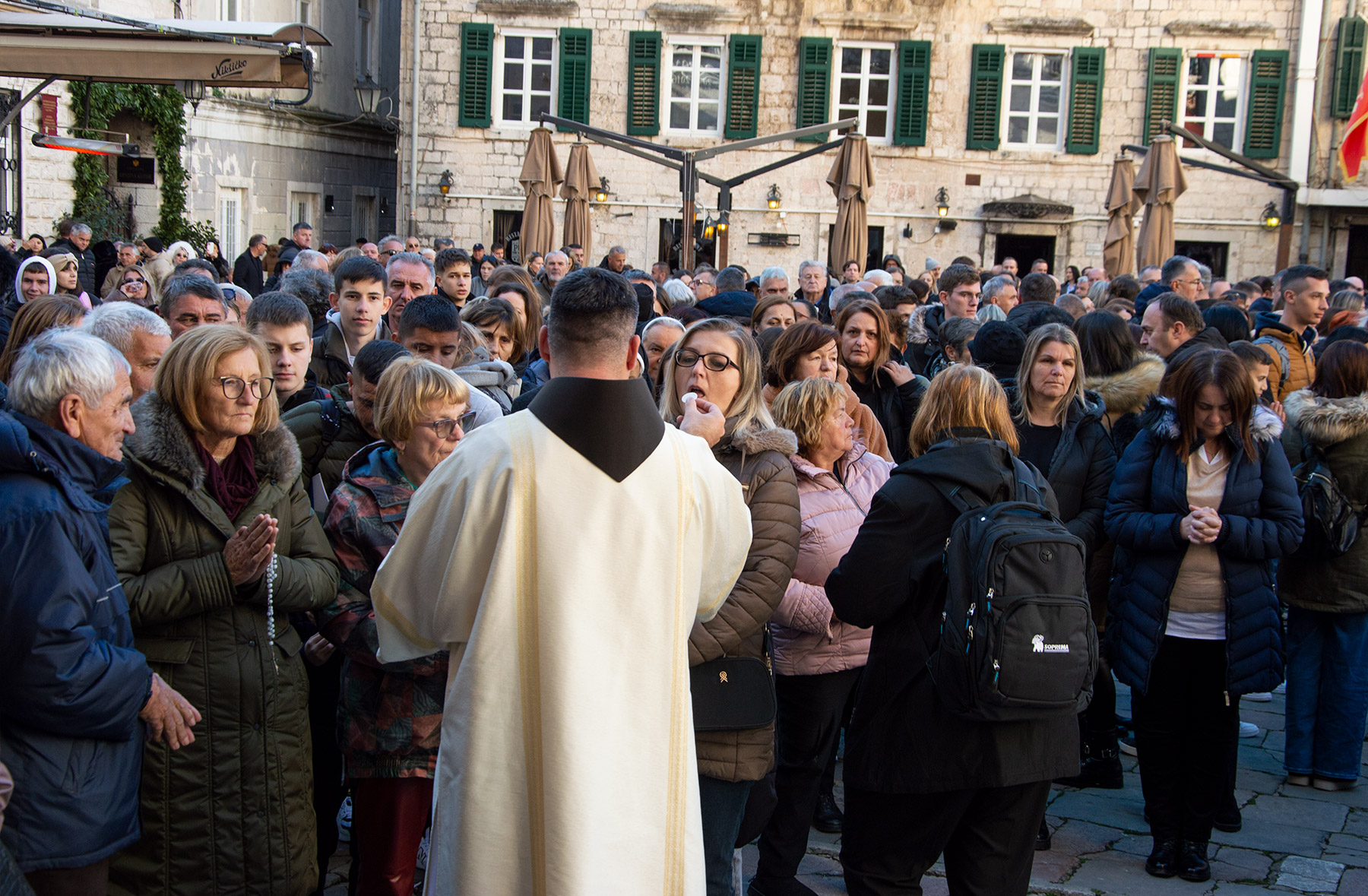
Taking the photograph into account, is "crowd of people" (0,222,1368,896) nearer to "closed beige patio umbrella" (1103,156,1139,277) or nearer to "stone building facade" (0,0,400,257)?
"closed beige patio umbrella" (1103,156,1139,277)

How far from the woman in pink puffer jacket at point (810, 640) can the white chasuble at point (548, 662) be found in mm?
1593

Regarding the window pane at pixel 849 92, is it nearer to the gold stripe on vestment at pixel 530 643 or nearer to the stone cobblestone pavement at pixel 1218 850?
the stone cobblestone pavement at pixel 1218 850

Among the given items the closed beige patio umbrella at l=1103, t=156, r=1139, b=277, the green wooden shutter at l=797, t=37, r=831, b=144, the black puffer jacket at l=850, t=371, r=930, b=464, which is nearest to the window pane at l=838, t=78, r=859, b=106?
the green wooden shutter at l=797, t=37, r=831, b=144

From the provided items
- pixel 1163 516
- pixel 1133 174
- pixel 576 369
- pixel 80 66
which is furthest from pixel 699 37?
pixel 576 369

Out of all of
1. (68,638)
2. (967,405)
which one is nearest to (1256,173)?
(967,405)

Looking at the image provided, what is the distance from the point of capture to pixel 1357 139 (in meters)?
17.6

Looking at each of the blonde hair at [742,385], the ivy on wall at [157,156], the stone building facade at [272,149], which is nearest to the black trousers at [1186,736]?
the blonde hair at [742,385]

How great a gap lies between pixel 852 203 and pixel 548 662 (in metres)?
15.2

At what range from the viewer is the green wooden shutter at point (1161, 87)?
23.9 metres

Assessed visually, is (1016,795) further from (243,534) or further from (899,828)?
(243,534)

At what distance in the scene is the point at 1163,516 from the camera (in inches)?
184

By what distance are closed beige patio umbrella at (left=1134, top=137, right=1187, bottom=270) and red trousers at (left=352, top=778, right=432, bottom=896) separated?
14173mm

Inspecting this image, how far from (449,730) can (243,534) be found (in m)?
1.07

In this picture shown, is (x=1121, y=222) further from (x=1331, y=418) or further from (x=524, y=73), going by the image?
(x=524, y=73)
